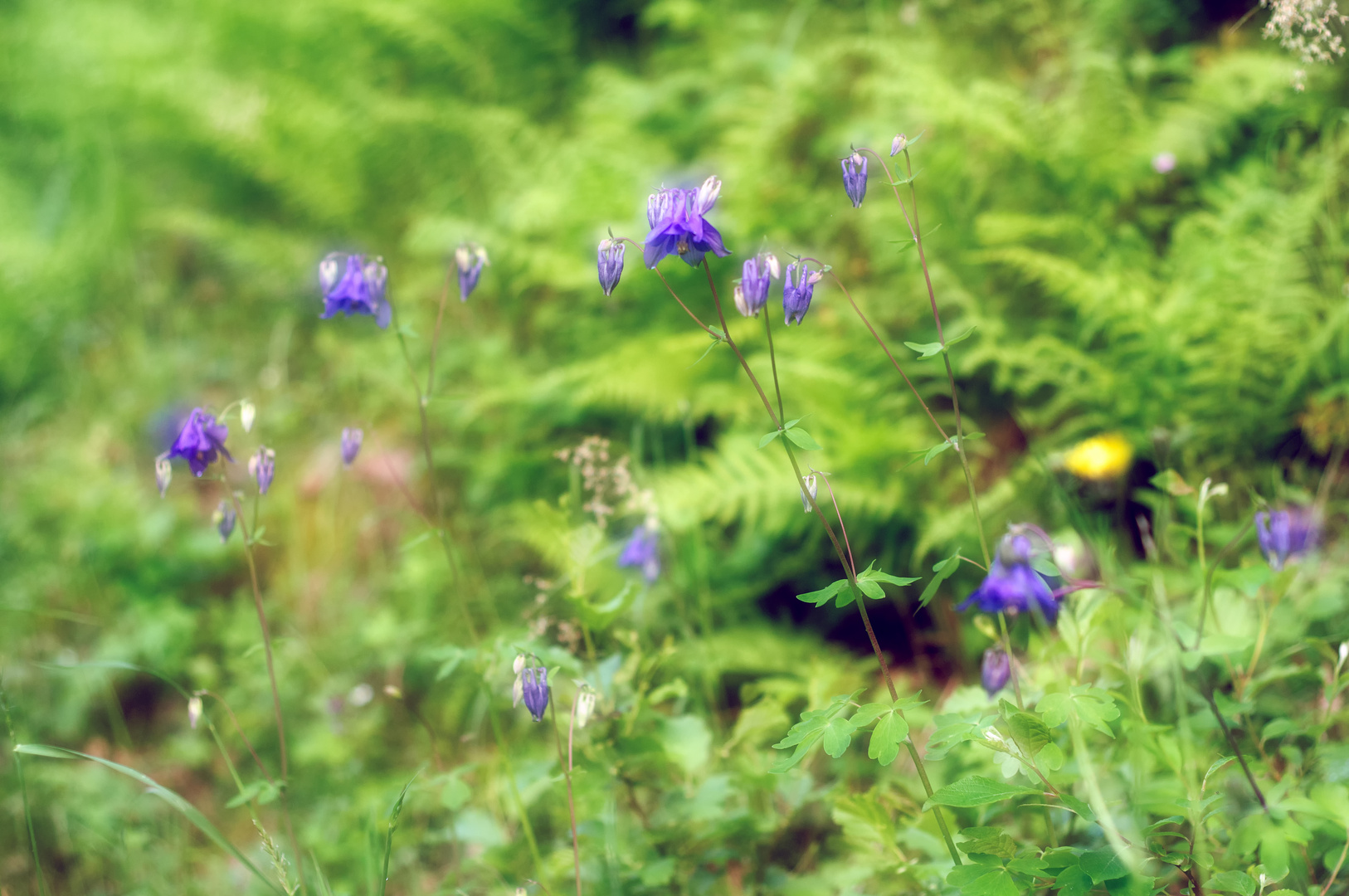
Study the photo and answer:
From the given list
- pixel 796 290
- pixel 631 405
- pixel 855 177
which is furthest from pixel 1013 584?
pixel 631 405

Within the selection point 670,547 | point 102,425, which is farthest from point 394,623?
point 102,425

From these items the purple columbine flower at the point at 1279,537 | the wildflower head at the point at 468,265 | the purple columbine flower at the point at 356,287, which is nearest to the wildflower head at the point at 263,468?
the purple columbine flower at the point at 356,287

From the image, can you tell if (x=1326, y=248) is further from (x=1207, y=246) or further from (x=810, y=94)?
(x=810, y=94)

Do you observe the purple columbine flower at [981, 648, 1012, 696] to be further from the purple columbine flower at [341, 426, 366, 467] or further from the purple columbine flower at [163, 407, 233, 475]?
the purple columbine flower at [163, 407, 233, 475]

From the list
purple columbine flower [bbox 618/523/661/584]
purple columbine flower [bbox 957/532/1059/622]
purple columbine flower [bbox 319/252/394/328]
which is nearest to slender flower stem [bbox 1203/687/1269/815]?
purple columbine flower [bbox 957/532/1059/622]

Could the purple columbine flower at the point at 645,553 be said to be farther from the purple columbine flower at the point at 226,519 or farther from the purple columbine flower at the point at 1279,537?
the purple columbine flower at the point at 1279,537

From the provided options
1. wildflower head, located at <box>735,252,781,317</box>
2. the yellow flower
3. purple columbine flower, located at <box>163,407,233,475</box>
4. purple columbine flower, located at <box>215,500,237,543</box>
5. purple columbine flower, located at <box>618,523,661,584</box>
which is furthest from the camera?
the yellow flower
